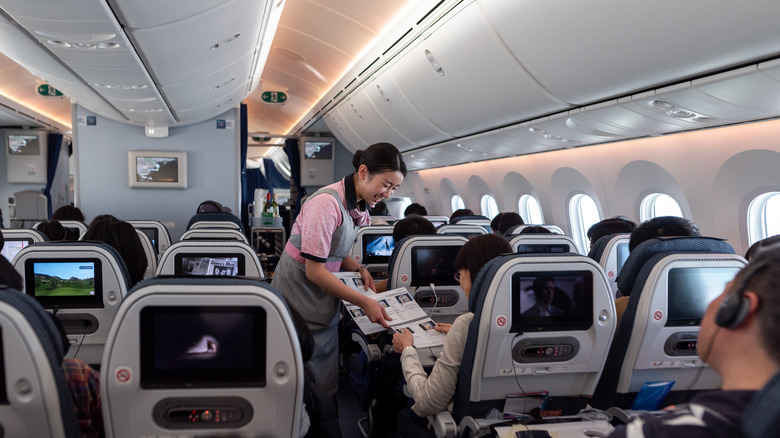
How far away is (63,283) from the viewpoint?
339 centimetres

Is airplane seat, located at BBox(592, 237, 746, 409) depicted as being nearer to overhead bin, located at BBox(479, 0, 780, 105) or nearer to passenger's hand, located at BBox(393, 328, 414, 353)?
passenger's hand, located at BBox(393, 328, 414, 353)

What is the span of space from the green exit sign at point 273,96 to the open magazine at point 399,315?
1163 centimetres

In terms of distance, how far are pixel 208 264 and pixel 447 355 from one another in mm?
2115

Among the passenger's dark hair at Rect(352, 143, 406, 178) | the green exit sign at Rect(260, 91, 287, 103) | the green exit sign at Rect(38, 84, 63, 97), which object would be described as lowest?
the passenger's dark hair at Rect(352, 143, 406, 178)

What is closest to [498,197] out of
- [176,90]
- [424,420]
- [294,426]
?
[176,90]

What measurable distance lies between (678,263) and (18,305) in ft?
8.68

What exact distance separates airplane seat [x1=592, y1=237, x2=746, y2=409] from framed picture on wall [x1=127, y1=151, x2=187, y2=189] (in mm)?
9493

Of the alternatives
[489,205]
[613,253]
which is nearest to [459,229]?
[613,253]

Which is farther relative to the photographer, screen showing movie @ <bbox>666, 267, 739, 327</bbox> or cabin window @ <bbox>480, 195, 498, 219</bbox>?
cabin window @ <bbox>480, 195, 498, 219</bbox>

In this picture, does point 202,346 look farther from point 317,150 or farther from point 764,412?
point 317,150

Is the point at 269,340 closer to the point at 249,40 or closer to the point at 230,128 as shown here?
the point at 249,40

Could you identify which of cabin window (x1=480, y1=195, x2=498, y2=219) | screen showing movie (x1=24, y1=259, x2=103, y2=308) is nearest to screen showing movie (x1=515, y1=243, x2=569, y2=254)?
screen showing movie (x1=24, y1=259, x2=103, y2=308)

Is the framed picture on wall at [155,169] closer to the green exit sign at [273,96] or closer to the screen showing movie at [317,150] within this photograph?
the green exit sign at [273,96]

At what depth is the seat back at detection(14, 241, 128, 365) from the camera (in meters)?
3.33
